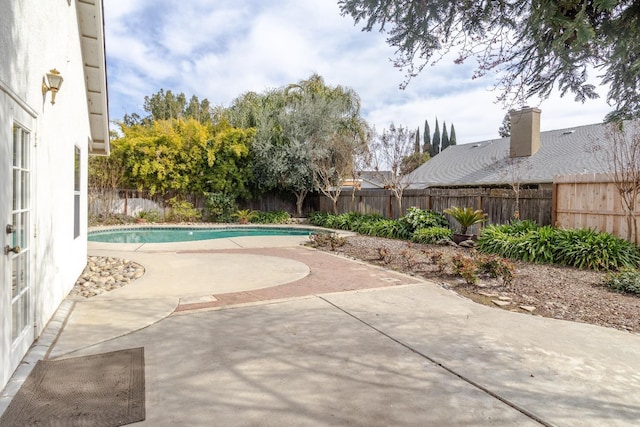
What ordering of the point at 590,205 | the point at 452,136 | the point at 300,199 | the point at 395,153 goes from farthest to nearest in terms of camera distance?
the point at 452,136, the point at 300,199, the point at 395,153, the point at 590,205

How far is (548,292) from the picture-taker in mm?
6012

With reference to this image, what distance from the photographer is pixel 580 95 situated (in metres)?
3.72

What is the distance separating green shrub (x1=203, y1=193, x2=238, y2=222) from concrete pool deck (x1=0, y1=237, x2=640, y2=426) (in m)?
14.2

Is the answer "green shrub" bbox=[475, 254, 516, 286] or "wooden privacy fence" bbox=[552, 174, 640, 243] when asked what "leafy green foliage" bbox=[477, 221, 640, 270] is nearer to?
"wooden privacy fence" bbox=[552, 174, 640, 243]

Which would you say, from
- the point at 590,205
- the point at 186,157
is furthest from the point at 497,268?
the point at 186,157

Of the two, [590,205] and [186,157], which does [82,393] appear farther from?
[186,157]

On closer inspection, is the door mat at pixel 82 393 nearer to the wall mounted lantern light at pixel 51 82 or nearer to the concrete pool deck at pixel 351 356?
the concrete pool deck at pixel 351 356

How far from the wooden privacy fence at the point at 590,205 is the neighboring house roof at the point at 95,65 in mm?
10931

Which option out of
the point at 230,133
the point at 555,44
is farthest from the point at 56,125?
the point at 230,133

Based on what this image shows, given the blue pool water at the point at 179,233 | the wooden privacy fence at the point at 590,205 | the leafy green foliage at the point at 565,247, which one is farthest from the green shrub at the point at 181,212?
the wooden privacy fence at the point at 590,205

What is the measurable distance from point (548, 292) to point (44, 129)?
7211 millimetres

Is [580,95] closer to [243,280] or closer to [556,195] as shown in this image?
[243,280]

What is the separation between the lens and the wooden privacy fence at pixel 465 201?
10.7 metres

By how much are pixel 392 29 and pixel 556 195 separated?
880 cm
